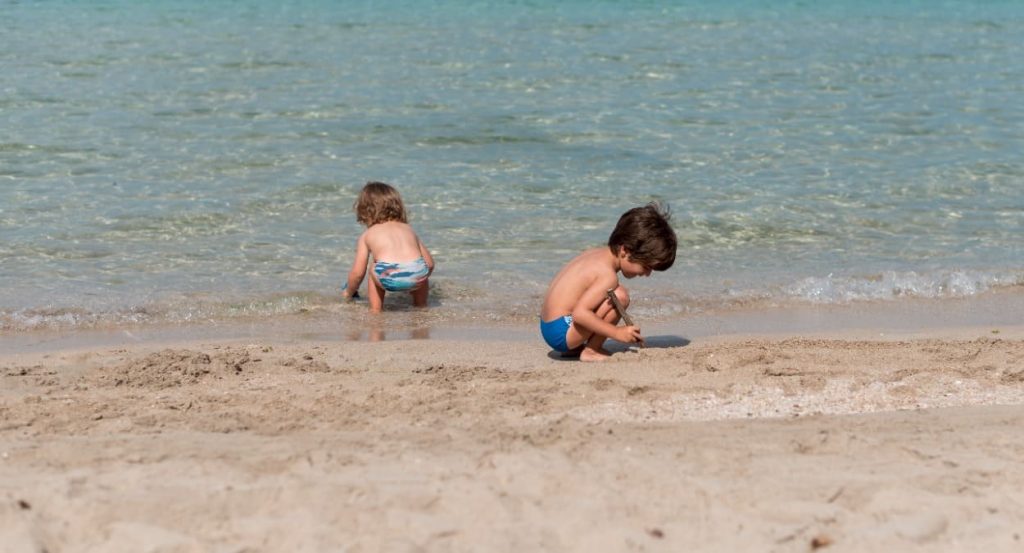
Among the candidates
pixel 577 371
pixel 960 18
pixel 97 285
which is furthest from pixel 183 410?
pixel 960 18

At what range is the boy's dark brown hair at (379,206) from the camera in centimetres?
769

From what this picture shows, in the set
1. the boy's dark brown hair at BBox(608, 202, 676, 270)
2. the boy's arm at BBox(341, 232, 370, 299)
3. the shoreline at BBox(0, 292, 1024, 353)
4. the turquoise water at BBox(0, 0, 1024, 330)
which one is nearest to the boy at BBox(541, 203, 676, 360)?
the boy's dark brown hair at BBox(608, 202, 676, 270)

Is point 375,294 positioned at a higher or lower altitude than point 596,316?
lower

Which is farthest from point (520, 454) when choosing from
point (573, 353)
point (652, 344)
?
point (652, 344)

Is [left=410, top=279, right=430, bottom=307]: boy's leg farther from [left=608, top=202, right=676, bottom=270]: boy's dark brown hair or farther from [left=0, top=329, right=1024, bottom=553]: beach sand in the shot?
[left=608, top=202, right=676, bottom=270]: boy's dark brown hair

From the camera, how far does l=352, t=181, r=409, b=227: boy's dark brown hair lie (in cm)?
Answer: 769

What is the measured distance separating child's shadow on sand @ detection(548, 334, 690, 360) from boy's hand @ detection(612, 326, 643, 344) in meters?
0.30

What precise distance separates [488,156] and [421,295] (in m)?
3.61

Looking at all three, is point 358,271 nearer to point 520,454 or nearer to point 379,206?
point 379,206

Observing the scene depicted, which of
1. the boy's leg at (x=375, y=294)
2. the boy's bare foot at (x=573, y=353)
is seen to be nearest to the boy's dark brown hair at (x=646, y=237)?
the boy's bare foot at (x=573, y=353)

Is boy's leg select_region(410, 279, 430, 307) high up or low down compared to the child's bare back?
down

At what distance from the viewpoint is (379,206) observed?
7.69 m

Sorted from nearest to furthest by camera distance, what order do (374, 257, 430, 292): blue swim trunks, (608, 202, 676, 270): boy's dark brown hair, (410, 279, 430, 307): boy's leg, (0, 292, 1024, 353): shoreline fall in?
(608, 202, 676, 270): boy's dark brown hair, (0, 292, 1024, 353): shoreline, (374, 257, 430, 292): blue swim trunks, (410, 279, 430, 307): boy's leg

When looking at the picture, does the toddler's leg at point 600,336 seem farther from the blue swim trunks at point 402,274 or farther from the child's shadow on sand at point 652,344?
the blue swim trunks at point 402,274
